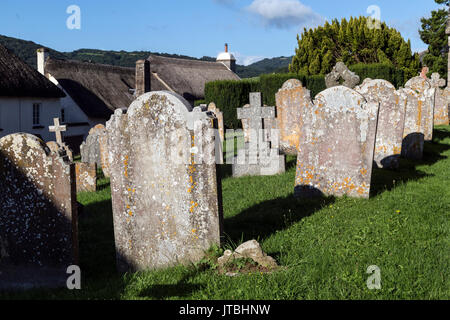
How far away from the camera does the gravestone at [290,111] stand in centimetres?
1271

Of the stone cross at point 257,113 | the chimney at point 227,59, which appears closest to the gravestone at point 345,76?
the stone cross at point 257,113

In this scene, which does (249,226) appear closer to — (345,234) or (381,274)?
(345,234)

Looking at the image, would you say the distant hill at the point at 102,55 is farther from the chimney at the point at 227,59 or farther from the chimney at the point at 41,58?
the chimney at the point at 41,58

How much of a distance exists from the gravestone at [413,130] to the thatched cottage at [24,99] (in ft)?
61.7

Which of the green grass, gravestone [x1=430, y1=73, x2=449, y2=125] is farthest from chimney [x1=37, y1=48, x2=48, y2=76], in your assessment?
gravestone [x1=430, y1=73, x2=449, y2=125]

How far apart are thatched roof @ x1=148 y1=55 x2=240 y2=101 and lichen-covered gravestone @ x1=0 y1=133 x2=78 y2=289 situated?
3027 cm

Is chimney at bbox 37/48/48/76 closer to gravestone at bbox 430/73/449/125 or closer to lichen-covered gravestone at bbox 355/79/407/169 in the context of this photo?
gravestone at bbox 430/73/449/125

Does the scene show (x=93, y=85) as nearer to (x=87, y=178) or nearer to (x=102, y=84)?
(x=102, y=84)

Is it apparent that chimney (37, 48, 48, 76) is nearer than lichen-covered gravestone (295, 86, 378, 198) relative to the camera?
No

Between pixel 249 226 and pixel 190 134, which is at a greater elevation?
pixel 190 134

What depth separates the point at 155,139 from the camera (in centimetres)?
506

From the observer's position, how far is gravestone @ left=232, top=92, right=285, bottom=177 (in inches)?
429

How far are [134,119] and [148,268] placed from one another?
1.77m
